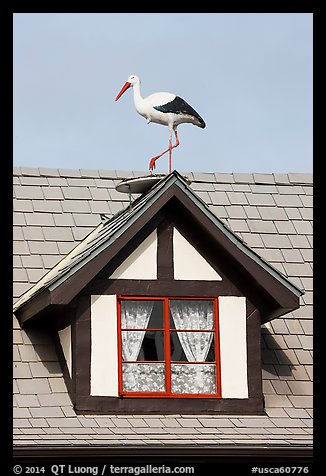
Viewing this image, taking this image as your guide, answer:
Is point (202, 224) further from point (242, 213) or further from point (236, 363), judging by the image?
point (242, 213)

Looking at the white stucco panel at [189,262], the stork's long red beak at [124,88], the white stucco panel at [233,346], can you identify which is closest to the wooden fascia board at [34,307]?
the white stucco panel at [189,262]

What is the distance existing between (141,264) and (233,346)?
1.42 m

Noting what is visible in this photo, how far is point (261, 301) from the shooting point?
14922 mm

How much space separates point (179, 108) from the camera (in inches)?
619

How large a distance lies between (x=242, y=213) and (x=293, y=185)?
4.59 ft

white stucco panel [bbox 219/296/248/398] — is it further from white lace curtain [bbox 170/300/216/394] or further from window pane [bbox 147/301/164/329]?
window pane [bbox 147/301/164/329]

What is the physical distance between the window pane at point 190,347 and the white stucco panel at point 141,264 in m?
0.77

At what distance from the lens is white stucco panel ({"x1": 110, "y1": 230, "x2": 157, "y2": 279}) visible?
1464 centimetres

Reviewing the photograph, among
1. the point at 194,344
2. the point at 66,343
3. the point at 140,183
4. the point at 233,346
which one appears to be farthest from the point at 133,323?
Answer: the point at 140,183

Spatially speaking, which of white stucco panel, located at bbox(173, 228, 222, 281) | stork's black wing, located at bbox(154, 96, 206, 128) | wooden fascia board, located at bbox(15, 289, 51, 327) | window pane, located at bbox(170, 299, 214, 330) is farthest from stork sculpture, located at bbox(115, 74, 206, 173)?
wooden fascia board, located at bbox(15, 289, 51, 327)
